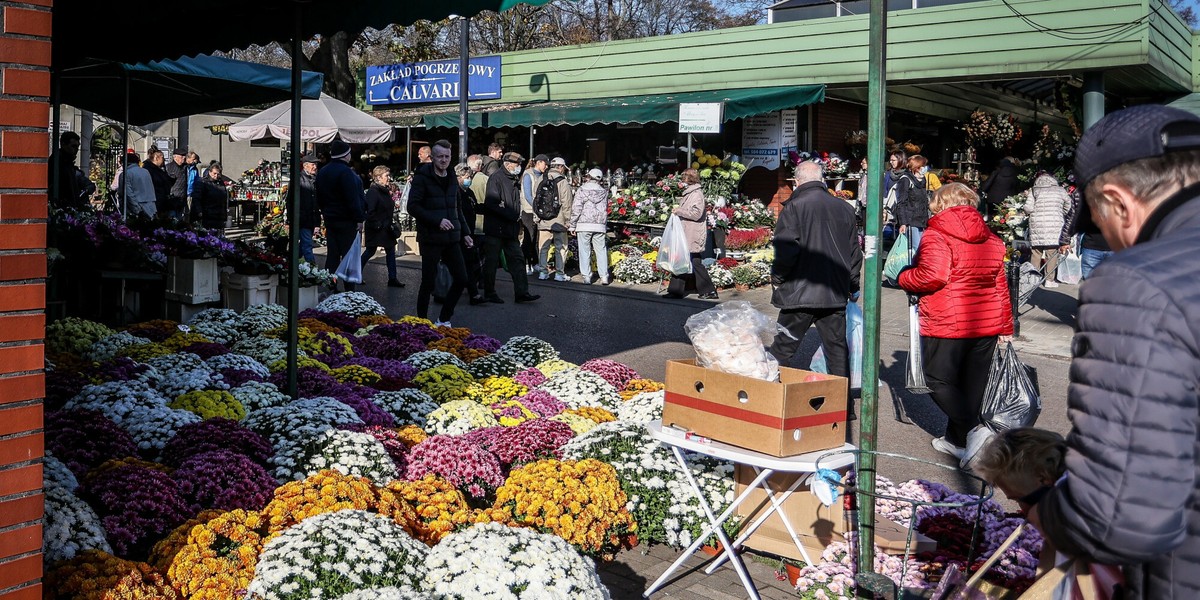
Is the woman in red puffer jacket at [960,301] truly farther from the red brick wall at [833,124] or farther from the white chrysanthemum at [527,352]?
the red brick wall at [833,124]

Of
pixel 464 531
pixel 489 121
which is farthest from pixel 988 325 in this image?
pixel 489 121

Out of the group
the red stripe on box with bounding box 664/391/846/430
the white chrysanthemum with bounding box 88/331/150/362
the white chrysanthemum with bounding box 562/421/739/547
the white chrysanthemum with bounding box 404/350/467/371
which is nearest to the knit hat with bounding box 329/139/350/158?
the white chrysanthemum with bounding box 88/331/150/362

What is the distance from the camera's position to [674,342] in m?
10.3

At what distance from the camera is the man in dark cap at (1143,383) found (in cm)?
→ 181

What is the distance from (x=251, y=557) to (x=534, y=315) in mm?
8408

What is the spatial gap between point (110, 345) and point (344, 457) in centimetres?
343

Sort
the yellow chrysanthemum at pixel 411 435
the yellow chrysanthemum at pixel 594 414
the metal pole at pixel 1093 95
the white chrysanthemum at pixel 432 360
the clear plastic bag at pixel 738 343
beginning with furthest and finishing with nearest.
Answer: the metal pole at pixel 1093 95
the white chrysanthemum at pixel 432 360
the yellow chrysanthemum at pixel 594 414
the yellow chrysanthemum at pixel 411 435
the clear plastic bag at pixel 738 343

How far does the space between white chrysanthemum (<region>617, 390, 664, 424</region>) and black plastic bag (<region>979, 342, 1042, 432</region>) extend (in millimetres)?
2042

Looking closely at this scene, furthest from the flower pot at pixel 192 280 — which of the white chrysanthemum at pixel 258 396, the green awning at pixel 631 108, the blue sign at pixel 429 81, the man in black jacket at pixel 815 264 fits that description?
the blue sign at pixel 429 81

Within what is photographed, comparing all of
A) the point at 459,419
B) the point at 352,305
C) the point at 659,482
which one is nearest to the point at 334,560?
the point at 659,482

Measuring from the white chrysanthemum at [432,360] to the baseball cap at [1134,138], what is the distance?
5553 mm

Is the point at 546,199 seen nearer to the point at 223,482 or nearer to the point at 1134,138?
the point at 223,482

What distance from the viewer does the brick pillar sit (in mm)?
2602

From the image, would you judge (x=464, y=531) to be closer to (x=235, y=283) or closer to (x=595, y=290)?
(x=235, y=283)
